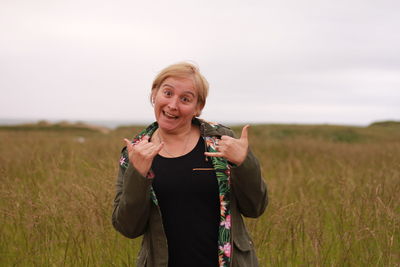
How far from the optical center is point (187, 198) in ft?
5.73

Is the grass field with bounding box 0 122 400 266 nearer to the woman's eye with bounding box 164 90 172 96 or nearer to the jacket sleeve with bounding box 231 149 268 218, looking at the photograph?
the jacket sleeve with bounding box 231 149 268 218

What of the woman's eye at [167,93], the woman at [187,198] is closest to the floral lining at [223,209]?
the woman at [187,198]

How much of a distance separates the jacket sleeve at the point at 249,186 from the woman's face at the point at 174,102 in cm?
34

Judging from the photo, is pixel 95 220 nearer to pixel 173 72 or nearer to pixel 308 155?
pixel 173 72

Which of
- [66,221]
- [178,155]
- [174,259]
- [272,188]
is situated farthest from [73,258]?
[272,188]

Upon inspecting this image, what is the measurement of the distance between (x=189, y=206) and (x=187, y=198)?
0.13 ft

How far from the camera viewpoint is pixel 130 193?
164cm

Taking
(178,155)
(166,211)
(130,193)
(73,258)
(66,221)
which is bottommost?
(73,258)

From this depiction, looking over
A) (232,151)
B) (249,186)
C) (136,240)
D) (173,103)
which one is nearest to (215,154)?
(232,151)

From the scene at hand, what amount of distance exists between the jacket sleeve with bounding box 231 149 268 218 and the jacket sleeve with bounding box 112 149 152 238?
0.38m

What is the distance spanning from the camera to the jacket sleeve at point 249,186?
1624 mm

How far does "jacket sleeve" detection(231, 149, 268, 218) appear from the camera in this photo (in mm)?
1624

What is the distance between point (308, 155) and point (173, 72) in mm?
6582

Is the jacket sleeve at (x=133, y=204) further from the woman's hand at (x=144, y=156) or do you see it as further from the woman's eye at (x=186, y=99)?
the woman's eye at (x=186, y=99)
